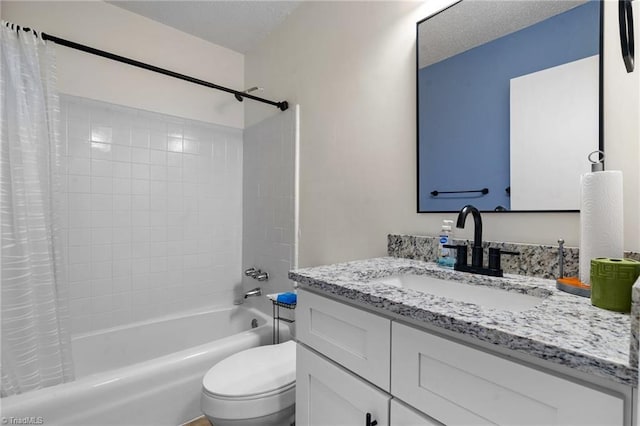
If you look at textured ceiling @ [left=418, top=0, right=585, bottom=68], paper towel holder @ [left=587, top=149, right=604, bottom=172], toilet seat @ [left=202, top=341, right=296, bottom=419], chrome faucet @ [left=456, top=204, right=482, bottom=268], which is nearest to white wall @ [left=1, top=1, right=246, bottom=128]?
textured ceiling @ [left=418, top=0, right=585, bottom=68]

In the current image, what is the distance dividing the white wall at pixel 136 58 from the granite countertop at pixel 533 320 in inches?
73.0

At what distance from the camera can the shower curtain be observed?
4.11 ft

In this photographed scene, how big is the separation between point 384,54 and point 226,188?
5.05ft

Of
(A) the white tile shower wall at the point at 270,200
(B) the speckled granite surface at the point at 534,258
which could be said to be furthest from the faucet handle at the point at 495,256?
(A) the white tile shower wall at the point at 270,200

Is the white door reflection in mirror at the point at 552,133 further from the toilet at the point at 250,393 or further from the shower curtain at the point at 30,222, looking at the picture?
the shower curtain at the point at 30,222

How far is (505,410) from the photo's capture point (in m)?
0.49

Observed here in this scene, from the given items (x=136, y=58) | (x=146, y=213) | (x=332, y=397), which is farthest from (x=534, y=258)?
(x=136, y=58)

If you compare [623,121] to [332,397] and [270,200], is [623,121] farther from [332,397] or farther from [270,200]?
[270,200]

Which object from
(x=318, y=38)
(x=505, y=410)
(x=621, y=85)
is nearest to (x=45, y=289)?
(x=505, y=410)

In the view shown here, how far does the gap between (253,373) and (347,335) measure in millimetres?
618

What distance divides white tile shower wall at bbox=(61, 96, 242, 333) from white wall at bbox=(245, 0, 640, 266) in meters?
0.82

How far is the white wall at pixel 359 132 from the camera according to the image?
1.24 meters

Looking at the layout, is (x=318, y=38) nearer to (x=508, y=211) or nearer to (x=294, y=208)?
(x=294, y=208)

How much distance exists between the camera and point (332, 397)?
32.1 inches
